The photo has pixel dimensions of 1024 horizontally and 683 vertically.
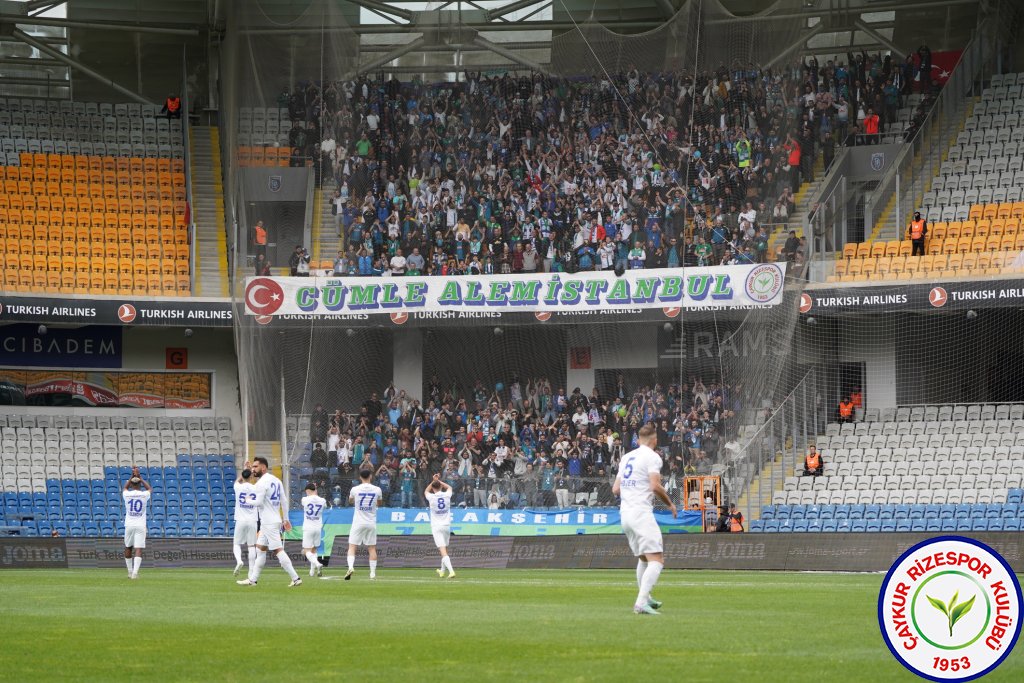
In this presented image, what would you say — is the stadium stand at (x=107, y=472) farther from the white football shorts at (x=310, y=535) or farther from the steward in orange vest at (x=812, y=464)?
the steward in orange vest at (x=812, y=464)

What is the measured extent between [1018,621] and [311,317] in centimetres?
2900

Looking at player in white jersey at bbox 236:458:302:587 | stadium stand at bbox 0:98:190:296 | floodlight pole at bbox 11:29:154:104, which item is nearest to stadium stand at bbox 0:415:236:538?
stadium stand at bbox 0:98:190:296

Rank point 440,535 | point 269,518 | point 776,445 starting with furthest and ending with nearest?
1. point 776,445
2. point 440,535
3. point 269,518

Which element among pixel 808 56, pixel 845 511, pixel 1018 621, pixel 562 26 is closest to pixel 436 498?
pixel 845 511

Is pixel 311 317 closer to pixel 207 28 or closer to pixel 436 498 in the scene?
pixel 436 498

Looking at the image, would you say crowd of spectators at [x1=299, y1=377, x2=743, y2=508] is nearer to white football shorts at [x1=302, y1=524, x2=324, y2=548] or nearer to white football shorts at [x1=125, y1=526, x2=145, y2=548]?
white football shorts at [x1=125, y1=526, x2=145, y2=548]

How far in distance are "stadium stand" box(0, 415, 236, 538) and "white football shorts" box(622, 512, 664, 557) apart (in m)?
24.5

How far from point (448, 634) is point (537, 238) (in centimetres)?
2280

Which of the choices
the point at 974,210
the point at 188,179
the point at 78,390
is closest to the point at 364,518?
the point at 974,210

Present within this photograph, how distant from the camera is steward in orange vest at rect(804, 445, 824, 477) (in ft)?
115

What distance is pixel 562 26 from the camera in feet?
122

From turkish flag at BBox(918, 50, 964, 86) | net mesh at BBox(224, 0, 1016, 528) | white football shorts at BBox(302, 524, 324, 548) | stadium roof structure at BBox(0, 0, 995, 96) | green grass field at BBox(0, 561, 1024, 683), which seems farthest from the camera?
turkish flag at BBox(918, 50, 964, 86)

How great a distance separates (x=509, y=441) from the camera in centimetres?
3488

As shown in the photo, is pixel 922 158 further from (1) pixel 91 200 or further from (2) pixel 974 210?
(1) pixel 91 200
